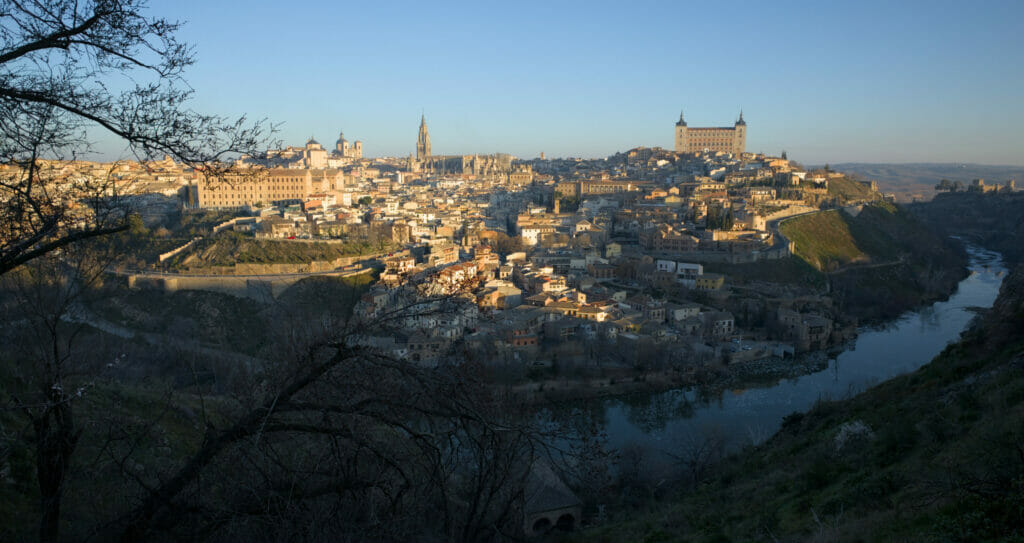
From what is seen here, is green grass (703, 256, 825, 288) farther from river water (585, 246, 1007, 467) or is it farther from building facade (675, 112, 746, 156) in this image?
building facade (675, 112, 746, 156)

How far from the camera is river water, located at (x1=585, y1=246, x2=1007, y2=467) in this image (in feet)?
30.2

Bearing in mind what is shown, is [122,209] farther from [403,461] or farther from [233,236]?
[233,236]

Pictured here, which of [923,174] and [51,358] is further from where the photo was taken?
[923,174]

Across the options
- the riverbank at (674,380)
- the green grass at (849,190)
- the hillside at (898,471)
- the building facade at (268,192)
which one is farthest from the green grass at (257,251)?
the green grass at (849,190)

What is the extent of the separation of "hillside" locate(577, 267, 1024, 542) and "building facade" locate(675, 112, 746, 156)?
41141mm

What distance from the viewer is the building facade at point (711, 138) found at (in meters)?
45.4

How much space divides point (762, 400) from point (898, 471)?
27.7 ft

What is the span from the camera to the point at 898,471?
3.11 m

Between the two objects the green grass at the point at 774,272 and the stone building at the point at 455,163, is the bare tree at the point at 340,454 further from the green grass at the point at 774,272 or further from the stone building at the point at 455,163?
the stone building at the point at 455,163

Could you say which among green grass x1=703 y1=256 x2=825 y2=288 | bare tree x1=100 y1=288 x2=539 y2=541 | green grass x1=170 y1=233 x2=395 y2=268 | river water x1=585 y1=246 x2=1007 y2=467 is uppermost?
bare tree x1=100 y1=288 x2=539 y2=541

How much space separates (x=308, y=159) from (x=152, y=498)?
4551 centimetres

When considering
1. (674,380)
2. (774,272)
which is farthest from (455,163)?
(674,380)

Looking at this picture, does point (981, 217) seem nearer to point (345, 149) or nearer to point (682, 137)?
point (682, 137)

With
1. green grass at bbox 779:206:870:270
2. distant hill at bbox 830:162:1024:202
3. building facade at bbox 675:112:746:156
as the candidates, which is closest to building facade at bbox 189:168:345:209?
green grass at bbox 779:206:870:270
